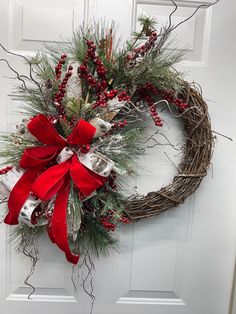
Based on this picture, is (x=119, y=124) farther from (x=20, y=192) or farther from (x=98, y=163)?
(x=20, y=192)

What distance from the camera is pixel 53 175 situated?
0.79 metres

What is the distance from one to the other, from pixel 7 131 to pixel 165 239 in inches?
24.1

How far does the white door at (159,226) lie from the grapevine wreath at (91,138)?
95 millimetres

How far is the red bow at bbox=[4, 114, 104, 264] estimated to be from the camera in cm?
77

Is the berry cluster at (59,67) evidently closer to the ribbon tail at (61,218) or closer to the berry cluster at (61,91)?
the berry cluster at (61,91)

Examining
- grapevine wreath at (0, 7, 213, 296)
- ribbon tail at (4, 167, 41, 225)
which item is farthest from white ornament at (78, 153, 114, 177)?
ribbon tail at (4, 167, 41, 225)

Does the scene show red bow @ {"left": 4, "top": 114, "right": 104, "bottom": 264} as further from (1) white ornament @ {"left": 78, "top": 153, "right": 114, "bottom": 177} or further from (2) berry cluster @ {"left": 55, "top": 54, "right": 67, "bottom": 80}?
(2) berry cluster @ {"left": 55, "top": 54, "right": 67, "bottom": 80}

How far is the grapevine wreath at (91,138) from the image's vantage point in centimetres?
79

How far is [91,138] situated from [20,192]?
0.75 feet

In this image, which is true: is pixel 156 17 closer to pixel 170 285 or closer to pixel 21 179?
pixel 21 179

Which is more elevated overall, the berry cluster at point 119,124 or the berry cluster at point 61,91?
the berry cluster at point 61,91

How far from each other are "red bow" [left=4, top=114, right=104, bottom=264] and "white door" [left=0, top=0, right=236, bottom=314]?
10.1 inches

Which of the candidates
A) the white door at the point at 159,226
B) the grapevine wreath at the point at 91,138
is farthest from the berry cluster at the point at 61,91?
the white door at the point at 159,226

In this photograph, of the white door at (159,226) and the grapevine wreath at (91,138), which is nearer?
the grapevine wreath at (91,138)
